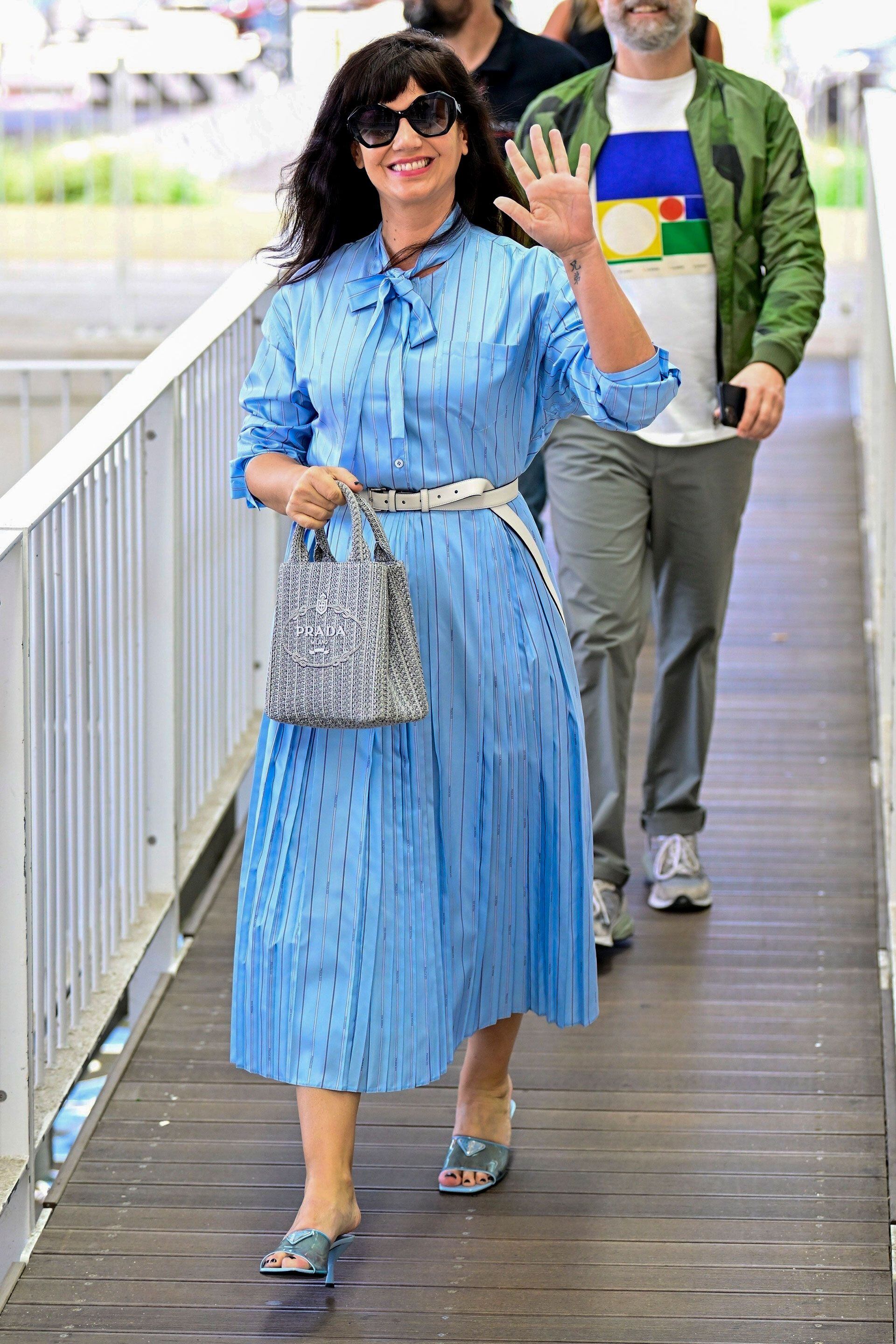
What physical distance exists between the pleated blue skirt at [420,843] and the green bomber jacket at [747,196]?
3.46 ft

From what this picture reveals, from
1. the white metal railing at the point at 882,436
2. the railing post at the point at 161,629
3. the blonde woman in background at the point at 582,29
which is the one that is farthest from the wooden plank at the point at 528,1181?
the blonde woman in background at the point at 582,29

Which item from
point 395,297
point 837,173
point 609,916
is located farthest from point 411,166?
point 837,173

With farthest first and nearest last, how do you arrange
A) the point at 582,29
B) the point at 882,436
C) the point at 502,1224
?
1. the point at 882,436
2. the point at 582,29
3. the point at 502,1224

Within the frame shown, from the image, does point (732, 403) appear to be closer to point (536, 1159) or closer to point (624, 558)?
point (624, 558)

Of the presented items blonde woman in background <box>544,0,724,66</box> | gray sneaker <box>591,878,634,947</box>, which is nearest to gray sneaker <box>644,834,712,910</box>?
gray sneaker <box>591,878,634,947</box>

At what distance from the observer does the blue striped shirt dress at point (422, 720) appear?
251 cm

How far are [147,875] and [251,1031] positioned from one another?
3.34 ft

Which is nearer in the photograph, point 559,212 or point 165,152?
point 559,212

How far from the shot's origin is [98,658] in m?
3.15

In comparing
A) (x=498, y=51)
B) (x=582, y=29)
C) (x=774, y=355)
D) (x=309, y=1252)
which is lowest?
(x=309, y=1252)

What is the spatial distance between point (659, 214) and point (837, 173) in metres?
7.77

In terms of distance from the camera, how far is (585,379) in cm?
245

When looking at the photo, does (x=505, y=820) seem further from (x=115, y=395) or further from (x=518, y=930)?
(x=115, y=395)

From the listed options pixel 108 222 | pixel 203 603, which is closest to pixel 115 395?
pixel 203 603
